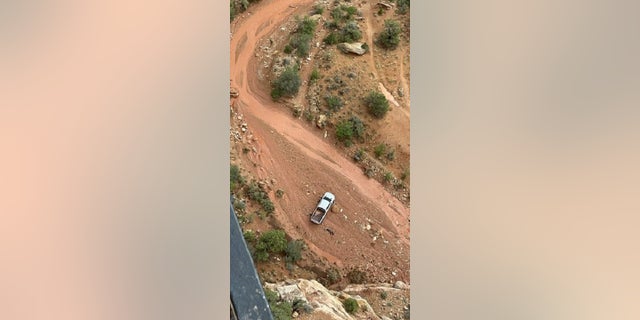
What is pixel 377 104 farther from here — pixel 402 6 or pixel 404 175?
pixel 402 6

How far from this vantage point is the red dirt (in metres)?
3.39

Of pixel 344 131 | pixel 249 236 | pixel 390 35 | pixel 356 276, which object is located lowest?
pixel 356 276

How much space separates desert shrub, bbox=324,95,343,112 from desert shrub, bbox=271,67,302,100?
320 mm

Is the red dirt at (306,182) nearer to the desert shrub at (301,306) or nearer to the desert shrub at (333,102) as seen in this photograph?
the desert shrub at (333,102)

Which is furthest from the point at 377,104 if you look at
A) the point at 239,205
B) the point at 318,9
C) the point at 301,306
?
the point at 301,306

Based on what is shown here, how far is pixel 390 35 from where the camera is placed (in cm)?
374

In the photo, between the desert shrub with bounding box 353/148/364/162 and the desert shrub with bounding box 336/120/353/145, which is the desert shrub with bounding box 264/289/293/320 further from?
the desert shrub with bounding box 336/120/353/145

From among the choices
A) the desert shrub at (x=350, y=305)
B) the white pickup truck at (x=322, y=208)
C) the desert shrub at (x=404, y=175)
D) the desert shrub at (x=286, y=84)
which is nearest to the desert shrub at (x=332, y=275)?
the desert shrub at (x=350, y=305)

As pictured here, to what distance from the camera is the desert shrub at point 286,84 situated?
11.5 ft

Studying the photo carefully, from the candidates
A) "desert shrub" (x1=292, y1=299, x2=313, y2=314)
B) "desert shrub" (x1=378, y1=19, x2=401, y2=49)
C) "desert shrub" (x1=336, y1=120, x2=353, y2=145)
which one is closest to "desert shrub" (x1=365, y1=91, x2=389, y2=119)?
"desert shrub" (x1=336, y1=120, x2=353, y2=145)

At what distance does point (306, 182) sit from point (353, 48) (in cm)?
148

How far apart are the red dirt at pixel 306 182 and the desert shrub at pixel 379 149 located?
11.7 inches

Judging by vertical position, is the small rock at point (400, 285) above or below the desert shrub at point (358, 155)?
below
